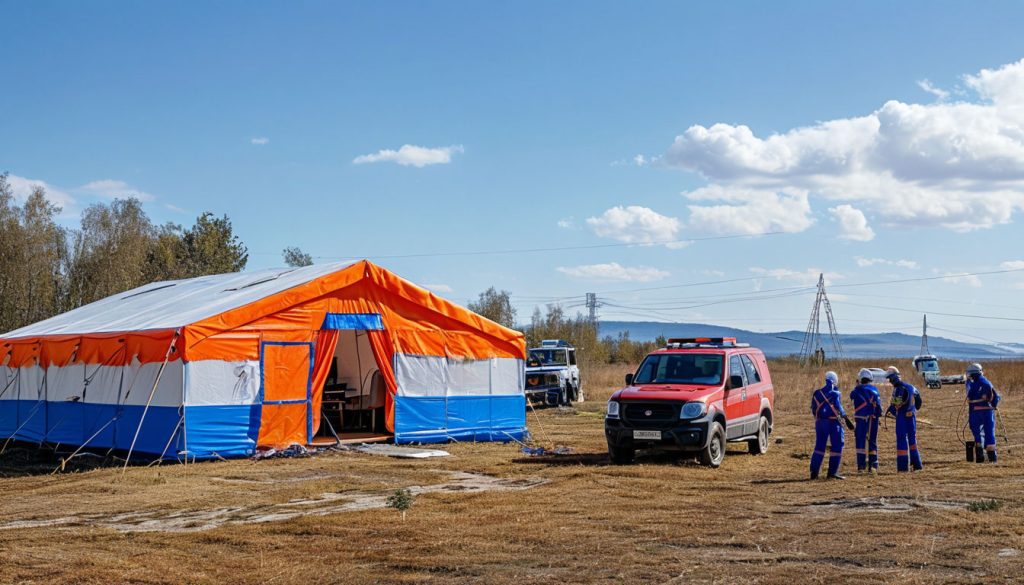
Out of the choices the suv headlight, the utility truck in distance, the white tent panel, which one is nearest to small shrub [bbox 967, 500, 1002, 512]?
the suv headlight

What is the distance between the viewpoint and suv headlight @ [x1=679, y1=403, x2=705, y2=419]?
16312mm

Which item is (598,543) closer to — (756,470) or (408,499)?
(408,499)

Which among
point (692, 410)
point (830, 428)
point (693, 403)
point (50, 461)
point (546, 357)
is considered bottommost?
point (50, 461)

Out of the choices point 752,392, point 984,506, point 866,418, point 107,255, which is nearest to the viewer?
point 984,506

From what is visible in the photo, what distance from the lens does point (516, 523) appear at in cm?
1089

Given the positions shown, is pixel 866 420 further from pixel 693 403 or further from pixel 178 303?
pixel 178 303

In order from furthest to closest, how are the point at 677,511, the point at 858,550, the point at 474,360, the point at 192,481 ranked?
the point at 474,360, the point at 192,481, the point at 677,511, the point at 858,550

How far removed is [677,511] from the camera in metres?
11.7

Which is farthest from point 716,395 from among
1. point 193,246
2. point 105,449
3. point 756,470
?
point 193,246

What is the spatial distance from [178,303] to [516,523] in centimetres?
1404

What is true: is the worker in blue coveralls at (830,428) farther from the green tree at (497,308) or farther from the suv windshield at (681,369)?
the green tree at (497,308)

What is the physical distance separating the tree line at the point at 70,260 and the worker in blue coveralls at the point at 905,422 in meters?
41.0

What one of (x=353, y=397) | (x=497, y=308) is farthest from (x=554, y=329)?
(x=353, y=397)

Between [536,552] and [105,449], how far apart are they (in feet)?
44.3
